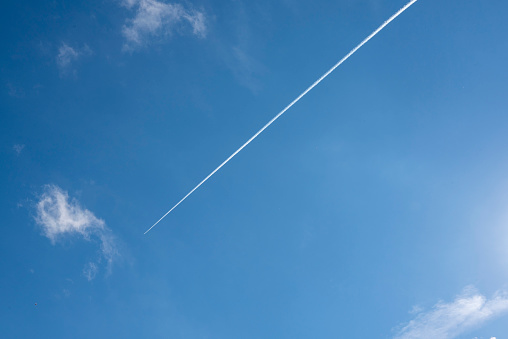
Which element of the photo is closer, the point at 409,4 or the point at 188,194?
the point at 409,4

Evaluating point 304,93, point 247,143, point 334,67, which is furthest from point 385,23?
point 247,143

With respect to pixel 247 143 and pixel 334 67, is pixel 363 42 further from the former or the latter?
pixel 247 143

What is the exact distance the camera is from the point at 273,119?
3584 centimetres

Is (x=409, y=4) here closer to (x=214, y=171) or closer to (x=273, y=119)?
(x=273, y=119)

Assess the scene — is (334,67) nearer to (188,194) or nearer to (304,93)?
(304,93)

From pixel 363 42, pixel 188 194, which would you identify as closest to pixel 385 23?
pixel 363 42

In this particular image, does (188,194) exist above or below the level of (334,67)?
below

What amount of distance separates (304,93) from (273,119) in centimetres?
461

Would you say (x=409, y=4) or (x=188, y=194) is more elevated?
(x=409, y=4)

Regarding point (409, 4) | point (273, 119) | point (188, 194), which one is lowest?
point (188, 194)

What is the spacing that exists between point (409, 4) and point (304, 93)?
47.3 feet

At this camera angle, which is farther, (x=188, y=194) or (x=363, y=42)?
(x=188, y=194)

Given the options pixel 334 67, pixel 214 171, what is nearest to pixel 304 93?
pixel 334 67

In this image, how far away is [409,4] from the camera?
33.1m
